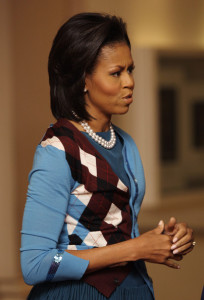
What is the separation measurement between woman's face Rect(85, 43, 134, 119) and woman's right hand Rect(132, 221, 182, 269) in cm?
34

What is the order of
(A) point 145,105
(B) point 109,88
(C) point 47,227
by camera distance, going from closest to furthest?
(C) point 47,227
(B) point 109,88
(A) point 145,105

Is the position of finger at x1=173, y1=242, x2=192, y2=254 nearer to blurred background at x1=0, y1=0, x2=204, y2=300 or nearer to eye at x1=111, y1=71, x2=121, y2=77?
eye at x1=111, y1=71, x2=121, y2=77

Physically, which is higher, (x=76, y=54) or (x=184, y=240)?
(x=76, y=54)

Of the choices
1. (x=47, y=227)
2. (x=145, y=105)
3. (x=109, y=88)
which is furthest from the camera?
(x=145, y=105)

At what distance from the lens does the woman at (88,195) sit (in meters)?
1.42

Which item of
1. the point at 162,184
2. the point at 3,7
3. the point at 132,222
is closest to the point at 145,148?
the point at 162,184

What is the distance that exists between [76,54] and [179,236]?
0.53m

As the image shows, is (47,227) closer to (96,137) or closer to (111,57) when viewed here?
(96,137)

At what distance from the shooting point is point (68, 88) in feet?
5.20

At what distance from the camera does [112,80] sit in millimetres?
1514

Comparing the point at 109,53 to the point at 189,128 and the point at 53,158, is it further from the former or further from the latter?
the point at 189,128

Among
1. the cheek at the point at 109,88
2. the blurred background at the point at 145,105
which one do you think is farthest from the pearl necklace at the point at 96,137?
the blurred background at the point at 145,105

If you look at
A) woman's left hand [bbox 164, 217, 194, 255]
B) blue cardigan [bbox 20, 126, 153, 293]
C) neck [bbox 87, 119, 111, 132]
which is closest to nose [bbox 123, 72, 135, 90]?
neck [bbox 87, 119, 111, 132]

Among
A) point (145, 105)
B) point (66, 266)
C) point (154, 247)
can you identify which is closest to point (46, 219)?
point (66, 266)
